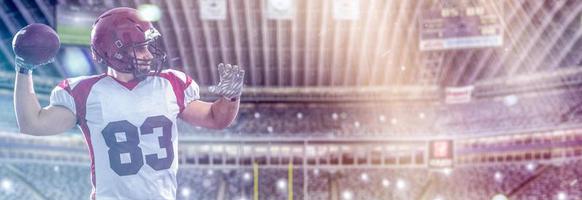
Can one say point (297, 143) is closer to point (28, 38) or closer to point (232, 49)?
point (232, 49)

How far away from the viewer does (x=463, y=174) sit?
56.4ft

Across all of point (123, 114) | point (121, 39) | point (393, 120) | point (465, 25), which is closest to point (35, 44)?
point (121, 39)

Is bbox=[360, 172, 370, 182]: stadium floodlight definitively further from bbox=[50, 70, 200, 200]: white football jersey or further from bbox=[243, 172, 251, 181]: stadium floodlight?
bbox=[50, 70, 200, 200]: white football jersey

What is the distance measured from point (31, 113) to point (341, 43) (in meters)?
13.2

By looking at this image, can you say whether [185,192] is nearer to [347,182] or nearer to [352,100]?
[347,182]

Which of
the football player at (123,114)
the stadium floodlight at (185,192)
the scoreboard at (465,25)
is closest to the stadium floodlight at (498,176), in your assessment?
the scoreboard at (465,25)

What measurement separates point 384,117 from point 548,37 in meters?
6.35

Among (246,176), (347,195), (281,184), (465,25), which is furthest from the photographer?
(246,176)

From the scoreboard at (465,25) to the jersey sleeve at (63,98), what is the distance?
10.7 m

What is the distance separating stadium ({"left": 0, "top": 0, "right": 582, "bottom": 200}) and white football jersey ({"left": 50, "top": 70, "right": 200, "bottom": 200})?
33.1ft

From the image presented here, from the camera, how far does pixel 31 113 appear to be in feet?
8.09

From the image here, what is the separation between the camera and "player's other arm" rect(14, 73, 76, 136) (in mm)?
2465

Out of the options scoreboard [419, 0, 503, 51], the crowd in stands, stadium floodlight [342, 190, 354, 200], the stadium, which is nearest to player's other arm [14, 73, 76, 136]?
the stadium

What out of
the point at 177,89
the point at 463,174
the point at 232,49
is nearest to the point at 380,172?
the point at 463,174
